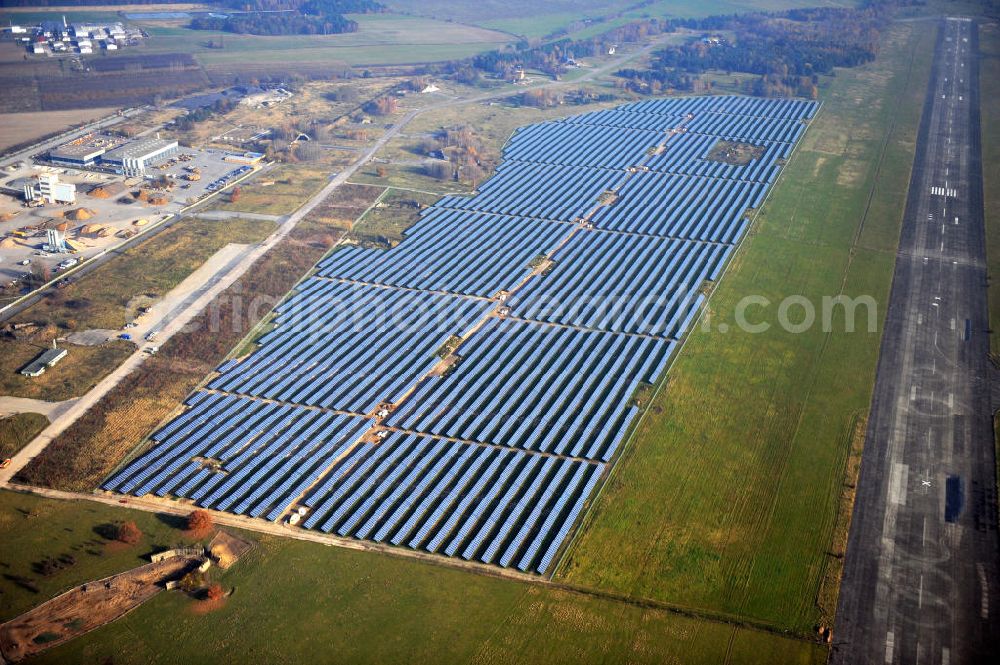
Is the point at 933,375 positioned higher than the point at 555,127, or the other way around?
the point at 555,127

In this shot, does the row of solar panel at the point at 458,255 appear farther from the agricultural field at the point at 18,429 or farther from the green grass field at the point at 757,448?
the agricultural field at the point at 18,429

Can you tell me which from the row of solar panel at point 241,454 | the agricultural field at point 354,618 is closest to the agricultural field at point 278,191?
the row of solar panel at point 241,454

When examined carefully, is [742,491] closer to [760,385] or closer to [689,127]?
[760,385]

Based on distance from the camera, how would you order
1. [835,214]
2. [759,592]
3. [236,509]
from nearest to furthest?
[759,592]
[236,509]
[835,214]

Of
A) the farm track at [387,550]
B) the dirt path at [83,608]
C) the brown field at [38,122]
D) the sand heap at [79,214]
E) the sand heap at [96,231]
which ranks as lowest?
the dirt path at [83,608]

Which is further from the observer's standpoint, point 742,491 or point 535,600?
point 742,491

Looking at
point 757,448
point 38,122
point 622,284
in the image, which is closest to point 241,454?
point 757,448

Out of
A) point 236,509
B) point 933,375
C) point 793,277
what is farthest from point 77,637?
point 793,277
